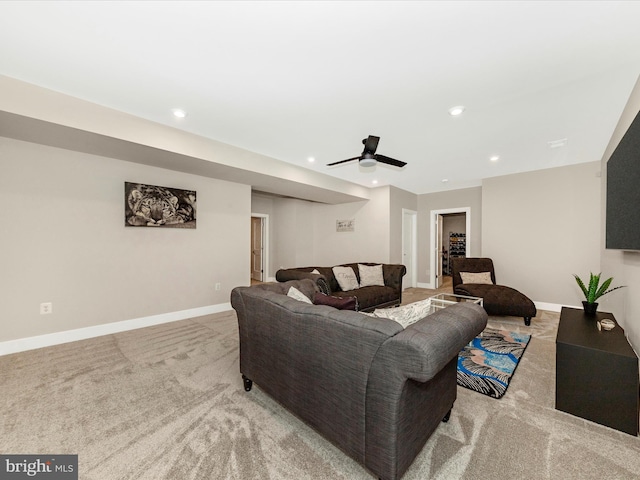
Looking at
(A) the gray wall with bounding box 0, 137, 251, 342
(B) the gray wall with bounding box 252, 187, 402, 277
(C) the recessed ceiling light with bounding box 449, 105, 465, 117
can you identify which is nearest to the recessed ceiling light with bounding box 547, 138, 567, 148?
(C) the recessed ceiling light with bounding box 449, 105, 465, 117

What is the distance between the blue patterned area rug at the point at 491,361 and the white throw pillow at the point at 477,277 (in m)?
1.34

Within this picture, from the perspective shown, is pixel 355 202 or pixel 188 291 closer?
pixel 188 291

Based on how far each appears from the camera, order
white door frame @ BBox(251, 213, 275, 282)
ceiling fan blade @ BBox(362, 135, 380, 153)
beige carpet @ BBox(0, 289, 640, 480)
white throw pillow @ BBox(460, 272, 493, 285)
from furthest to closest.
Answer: white door frame @ BBox(251, 213, 275, 282)
white throw pillow @ BBox(460, 272, 493, 285)
ceiling fan blade @ BBox(362, 135, 380, 153)
beige carpet @ BBox(0, 289, 640, 480)

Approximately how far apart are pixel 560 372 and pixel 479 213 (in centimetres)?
458

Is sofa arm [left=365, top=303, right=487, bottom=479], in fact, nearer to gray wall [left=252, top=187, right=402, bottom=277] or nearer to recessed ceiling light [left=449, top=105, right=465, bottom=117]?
recessed ceiling light [left=449, top=105, right=465, bottom=117]

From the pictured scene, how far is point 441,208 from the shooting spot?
21.2 ft

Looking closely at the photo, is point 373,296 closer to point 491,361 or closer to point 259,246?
point 491,361

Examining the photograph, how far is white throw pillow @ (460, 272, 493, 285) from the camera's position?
4.71m

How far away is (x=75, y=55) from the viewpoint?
6.23 feet

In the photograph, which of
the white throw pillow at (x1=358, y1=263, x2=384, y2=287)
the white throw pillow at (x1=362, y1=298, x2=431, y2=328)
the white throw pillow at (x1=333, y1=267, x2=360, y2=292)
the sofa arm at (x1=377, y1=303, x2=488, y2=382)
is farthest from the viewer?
the white throw pillow at (x1=358, y1=263, x2=384, y2=287)

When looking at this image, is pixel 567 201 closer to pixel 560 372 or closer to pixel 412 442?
pixel 560 372

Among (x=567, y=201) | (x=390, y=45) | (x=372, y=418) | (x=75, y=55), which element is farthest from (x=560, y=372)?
(x=75, y=55)

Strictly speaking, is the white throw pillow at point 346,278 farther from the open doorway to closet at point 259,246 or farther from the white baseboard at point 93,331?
the open doorway to closet at point 259,246

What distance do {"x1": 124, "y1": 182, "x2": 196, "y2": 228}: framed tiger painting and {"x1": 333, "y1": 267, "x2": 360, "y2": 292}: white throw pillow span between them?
98.9 inches
